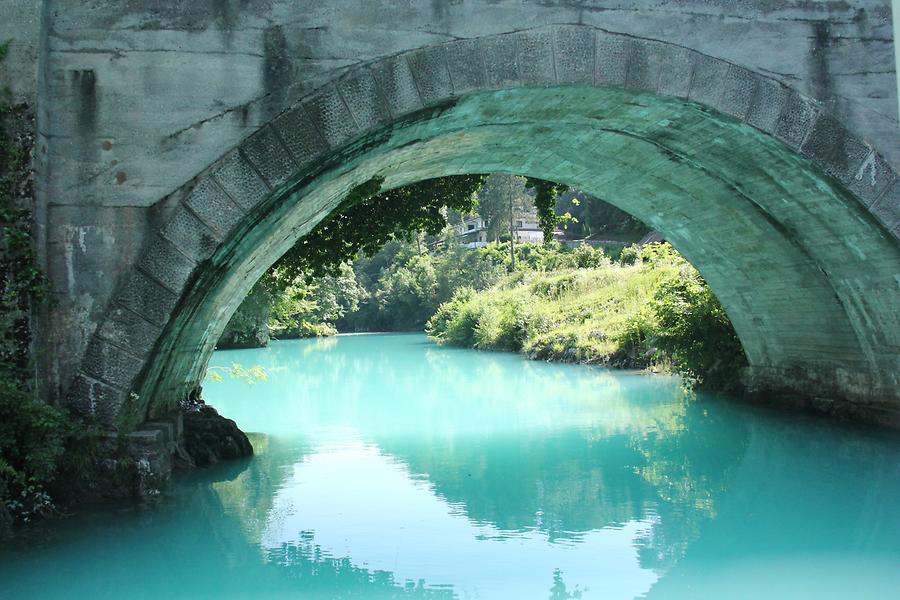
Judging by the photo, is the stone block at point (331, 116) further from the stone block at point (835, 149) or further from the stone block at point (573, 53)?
the stone block at point (835, 149)

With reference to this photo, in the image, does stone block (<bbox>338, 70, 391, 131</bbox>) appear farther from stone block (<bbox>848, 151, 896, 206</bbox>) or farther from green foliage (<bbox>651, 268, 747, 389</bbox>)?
green foliage (<bbox>651, 268, 747, 389</bbox>)

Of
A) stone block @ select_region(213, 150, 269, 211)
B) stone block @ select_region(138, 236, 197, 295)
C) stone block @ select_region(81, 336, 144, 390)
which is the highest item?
stone block @ select_region(213, 150, 269, 211)

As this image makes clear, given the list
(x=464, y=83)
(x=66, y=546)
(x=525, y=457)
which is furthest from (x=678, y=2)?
(x=66, y=546)

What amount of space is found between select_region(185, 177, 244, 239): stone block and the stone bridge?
0.05 feet

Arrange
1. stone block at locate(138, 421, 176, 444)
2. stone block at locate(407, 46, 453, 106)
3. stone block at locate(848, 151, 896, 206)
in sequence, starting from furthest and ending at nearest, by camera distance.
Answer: stone block at locate(848, 151, 896, 206) → stone block at locate(138, 421, 176, 444) → stone block at locate(407, 46, 453, 106)

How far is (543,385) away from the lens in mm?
16469

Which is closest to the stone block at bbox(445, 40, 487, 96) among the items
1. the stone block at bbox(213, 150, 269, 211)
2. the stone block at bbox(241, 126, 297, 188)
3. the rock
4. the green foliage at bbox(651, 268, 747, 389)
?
the stone block at bbox(241, 126, 297, 188)

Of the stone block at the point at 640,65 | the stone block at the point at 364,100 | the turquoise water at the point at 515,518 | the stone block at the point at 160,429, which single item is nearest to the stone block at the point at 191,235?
the stone block at the point at 364,100

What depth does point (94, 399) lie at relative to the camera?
5520mm

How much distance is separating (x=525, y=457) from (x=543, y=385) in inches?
311

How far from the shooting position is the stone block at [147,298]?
218 inches

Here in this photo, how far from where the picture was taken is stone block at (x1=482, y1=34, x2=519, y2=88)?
19.6 feet

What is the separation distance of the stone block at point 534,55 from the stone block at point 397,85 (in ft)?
2.56

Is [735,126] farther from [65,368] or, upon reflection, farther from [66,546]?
[66,546]
